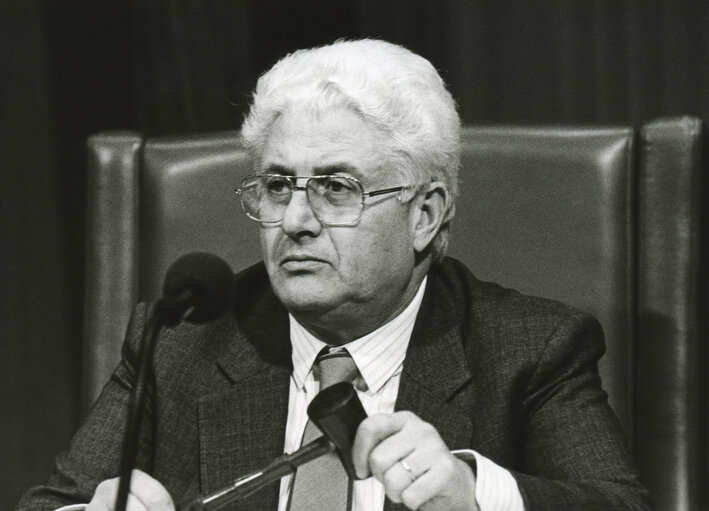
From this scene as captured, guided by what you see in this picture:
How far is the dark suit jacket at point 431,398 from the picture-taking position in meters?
1.51

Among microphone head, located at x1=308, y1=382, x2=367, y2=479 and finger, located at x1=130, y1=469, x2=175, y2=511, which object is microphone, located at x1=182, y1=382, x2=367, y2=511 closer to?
microphone head, located at x1=308, y1=382, x2=367, y2=479

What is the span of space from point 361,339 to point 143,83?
3.74ft

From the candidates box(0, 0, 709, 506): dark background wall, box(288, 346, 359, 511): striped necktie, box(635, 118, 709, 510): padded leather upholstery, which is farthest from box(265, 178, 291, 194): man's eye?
box(0, 0, 709, 506): dark background wall

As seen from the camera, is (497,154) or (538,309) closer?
(538,309)

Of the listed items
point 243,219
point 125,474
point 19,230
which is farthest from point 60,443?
point 125,474

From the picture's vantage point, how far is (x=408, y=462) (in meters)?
1.15

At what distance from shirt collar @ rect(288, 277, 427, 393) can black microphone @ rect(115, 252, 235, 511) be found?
1.73 ft

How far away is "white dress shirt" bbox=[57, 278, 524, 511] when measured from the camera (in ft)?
4.95

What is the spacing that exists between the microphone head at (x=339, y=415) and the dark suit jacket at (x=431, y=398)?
43 centimetres

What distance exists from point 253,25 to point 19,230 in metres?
0.70

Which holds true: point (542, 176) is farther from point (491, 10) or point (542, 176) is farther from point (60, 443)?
point (60, 443)

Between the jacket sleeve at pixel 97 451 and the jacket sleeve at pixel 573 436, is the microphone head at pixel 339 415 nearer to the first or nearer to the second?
the jacket sleeve at pixel 573 436

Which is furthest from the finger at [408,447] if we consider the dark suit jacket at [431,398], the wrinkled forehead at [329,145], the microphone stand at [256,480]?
the wrinkled forehead at [329,145]

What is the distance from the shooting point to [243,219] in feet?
6.04
